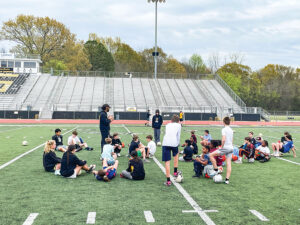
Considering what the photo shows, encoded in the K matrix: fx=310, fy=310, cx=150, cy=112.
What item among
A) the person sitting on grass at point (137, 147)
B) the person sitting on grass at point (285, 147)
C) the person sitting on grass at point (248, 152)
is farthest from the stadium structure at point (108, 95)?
the person sitting on grass at point (137, 147)

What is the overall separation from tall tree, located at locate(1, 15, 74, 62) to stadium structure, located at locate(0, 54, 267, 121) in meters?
14.2

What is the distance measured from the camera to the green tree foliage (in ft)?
274

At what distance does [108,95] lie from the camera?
5219cm

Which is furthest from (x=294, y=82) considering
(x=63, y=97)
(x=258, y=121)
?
(x=63, y=97)

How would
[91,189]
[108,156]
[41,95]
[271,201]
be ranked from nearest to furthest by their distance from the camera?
[271,201] → [91,189] → [108,156] → [41,95]

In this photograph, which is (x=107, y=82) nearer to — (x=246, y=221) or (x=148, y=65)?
(x=148, y=65)

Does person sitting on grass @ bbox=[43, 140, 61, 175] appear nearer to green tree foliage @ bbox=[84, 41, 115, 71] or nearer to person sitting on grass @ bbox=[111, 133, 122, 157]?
person sitting on grass @ bbox=[111, 133, 122, 157]

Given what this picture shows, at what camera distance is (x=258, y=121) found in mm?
43750

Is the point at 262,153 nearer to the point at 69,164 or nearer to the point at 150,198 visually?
the point at 150,198

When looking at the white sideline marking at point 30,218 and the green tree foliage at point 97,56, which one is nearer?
the white sideline marking at point 30,218

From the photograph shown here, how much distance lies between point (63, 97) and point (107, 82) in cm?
1114

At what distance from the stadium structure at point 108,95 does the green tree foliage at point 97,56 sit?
24221 millimetres

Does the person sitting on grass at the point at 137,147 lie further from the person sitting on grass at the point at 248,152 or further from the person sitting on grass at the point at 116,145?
the person sitting on grass at the point at 248,152

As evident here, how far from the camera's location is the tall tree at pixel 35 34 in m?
69.1
